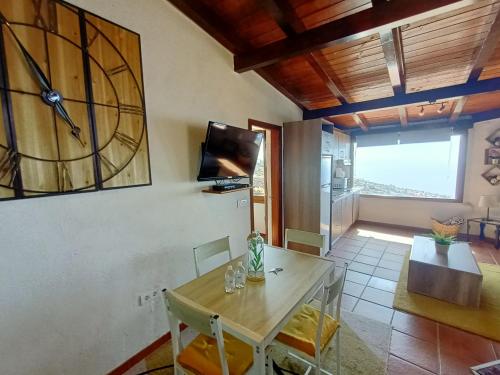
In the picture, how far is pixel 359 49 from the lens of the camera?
7.98ft

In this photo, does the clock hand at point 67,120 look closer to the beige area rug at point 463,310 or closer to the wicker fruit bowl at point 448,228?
the beige area rug at point 463,310

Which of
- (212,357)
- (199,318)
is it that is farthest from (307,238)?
(199,318)

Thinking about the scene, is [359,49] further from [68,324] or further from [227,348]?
[68,324]

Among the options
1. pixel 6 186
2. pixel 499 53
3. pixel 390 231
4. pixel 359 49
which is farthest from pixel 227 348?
pixel 390 231

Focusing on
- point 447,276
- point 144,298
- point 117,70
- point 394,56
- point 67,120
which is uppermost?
point 394,56

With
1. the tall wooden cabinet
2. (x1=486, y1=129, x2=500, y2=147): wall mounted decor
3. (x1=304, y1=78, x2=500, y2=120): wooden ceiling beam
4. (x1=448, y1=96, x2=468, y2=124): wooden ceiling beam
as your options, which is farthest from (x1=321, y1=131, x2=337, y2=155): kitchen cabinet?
(x1=486, y1=129, x2=500, y2=147): wall mounted decor

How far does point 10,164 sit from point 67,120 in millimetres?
371

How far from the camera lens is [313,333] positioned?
4.68ft

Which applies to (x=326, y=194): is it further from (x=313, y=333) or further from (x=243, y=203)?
(x=313, y=333)

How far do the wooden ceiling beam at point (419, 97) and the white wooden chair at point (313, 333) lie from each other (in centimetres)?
295

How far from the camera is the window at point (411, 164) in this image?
4.48m

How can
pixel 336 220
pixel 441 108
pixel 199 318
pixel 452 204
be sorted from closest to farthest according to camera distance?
pixel 199 318 < pixel 441 108 < pixel 336 220 < pixel 452 204

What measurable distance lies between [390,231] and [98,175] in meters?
5.29

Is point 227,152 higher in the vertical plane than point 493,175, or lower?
higher
